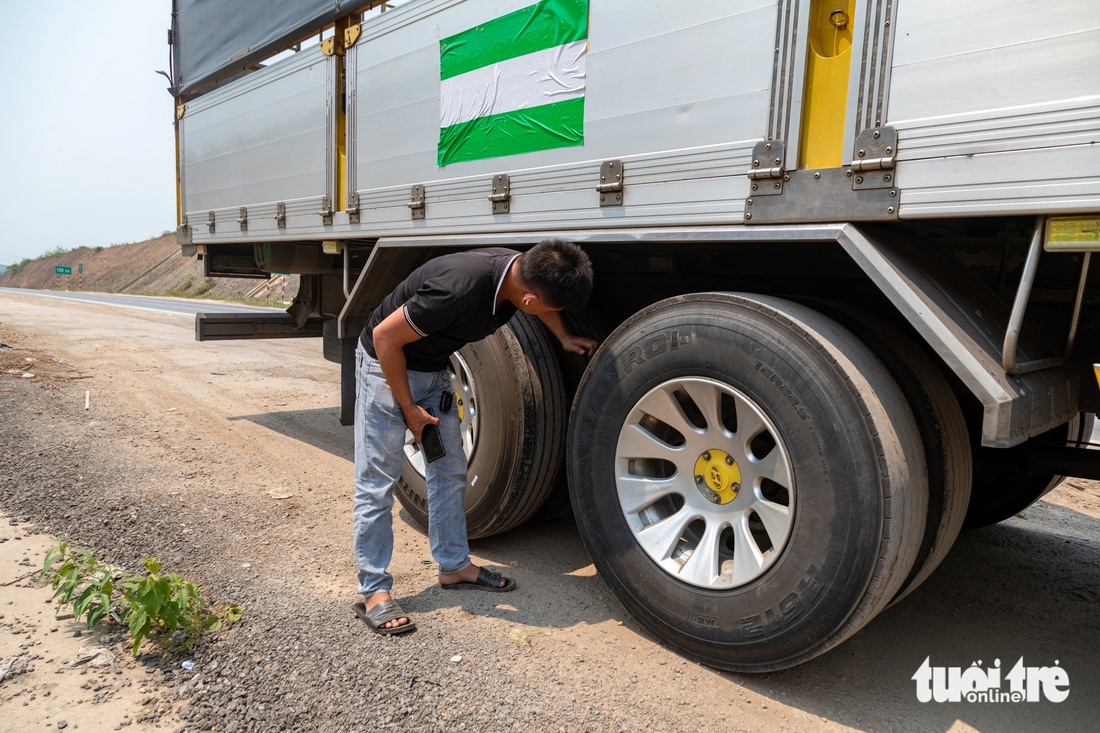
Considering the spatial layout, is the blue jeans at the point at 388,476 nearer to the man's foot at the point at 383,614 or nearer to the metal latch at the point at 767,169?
the man's foot at the point at 383,614

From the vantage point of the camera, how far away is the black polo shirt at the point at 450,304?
2.89 meters

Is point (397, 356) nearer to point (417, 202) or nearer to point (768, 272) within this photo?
point (417, 202)

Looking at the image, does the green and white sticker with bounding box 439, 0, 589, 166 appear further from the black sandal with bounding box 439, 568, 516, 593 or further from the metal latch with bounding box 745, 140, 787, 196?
the black sandal with bounding box 439, 568, 516, 593

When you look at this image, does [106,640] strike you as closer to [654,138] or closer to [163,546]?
[163,546]

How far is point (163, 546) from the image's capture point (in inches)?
144

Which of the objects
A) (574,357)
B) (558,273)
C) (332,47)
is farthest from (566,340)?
(332,47)

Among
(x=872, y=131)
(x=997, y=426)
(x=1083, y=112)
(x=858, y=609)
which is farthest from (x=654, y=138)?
(x=858, y=609)

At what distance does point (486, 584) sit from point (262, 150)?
371 centimetres

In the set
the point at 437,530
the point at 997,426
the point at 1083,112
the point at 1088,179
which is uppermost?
the point at 1083,112

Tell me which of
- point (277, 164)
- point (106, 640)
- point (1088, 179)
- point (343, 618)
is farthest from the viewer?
point (277, 164)

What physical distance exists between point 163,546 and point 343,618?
126cm

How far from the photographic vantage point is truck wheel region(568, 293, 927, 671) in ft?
7.54

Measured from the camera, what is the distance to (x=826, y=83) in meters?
2.45

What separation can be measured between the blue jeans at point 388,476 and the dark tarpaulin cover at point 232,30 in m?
2.46
